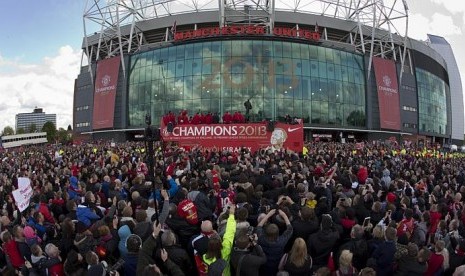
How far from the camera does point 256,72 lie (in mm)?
54000

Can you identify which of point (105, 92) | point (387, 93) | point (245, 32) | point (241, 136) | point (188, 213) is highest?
point (245, 32)

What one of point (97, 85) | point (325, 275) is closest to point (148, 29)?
point (97, 85)

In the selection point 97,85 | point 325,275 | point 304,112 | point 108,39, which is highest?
point 108,39

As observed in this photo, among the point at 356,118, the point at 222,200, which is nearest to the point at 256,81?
the point at 356,118

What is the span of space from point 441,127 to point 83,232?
8205cm

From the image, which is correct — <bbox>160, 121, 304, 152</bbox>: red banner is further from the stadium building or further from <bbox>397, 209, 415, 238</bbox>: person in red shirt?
the stadium building

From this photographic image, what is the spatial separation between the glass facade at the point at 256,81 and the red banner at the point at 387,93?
3.53m

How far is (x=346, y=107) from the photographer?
58219 mm

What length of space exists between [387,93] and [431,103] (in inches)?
658

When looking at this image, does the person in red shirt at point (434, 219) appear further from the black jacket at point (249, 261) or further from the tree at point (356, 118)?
the tree at point (356, 118)

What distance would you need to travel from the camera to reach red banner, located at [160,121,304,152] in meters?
23.9

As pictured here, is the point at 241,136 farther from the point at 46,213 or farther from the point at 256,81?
the point at 256,81

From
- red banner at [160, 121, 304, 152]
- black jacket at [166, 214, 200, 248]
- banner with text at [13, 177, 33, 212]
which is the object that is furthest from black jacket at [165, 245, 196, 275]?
red banner at [160, 121, 304, 152]

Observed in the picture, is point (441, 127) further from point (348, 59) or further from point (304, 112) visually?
point (304, 112)
